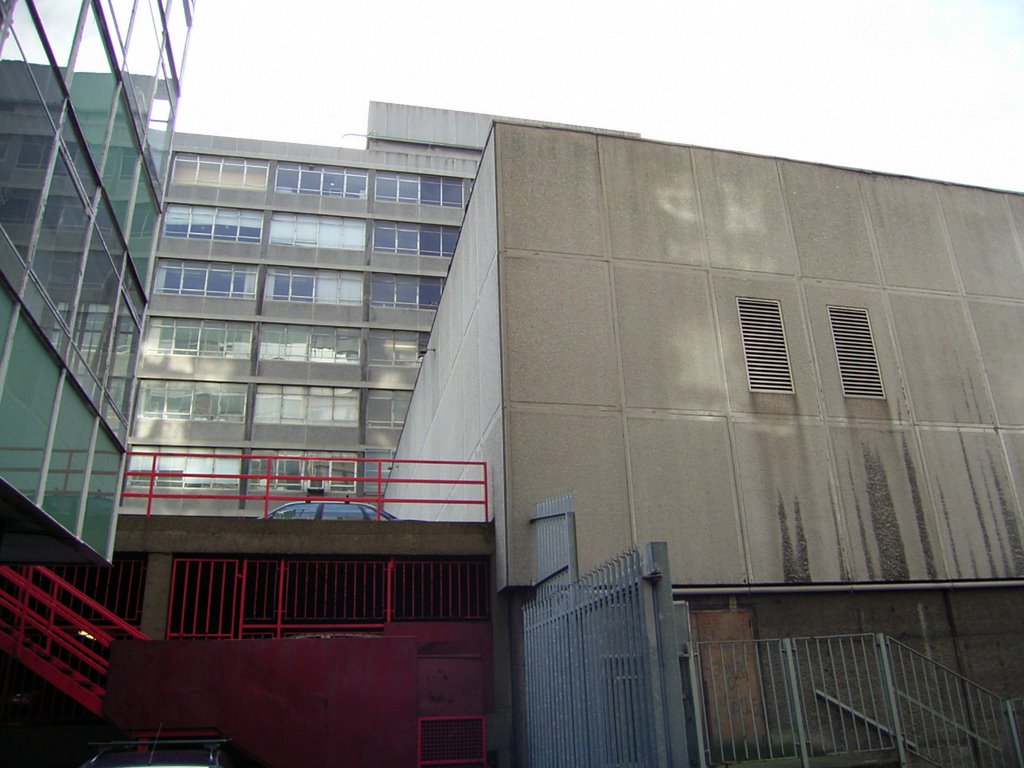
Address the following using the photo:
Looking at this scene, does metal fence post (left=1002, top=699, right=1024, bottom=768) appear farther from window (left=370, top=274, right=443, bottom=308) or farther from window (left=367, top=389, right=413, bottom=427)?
window (left=370, top=274, right=443, bottom=308)

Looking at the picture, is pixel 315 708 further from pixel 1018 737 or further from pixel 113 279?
pixel 1018 737

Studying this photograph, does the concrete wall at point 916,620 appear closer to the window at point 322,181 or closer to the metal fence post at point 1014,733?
the metal fence post at point 1014,733

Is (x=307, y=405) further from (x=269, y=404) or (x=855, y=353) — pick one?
(x=855, y=353)

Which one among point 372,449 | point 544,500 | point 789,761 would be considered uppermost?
point 372,449

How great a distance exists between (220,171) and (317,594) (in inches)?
1626

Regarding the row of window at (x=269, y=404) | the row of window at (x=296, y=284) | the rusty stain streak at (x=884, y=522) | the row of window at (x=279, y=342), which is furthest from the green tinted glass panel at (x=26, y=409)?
the row of window at (x=296, y=284)

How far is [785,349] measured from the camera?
45.8ft

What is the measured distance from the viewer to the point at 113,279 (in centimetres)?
973

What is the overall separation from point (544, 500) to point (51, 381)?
651 cm

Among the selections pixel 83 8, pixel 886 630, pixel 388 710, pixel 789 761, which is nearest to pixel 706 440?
pixel 886 630

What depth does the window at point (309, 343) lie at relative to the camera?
46000mm

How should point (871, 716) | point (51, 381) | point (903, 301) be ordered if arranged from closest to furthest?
point (51, 381) < point (871, 716) < point (903, 301)

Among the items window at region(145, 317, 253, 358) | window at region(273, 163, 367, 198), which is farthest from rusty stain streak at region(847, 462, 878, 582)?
window at region(273, 163, 367, 198)

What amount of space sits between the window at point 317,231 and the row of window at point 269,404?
8.47 meters
